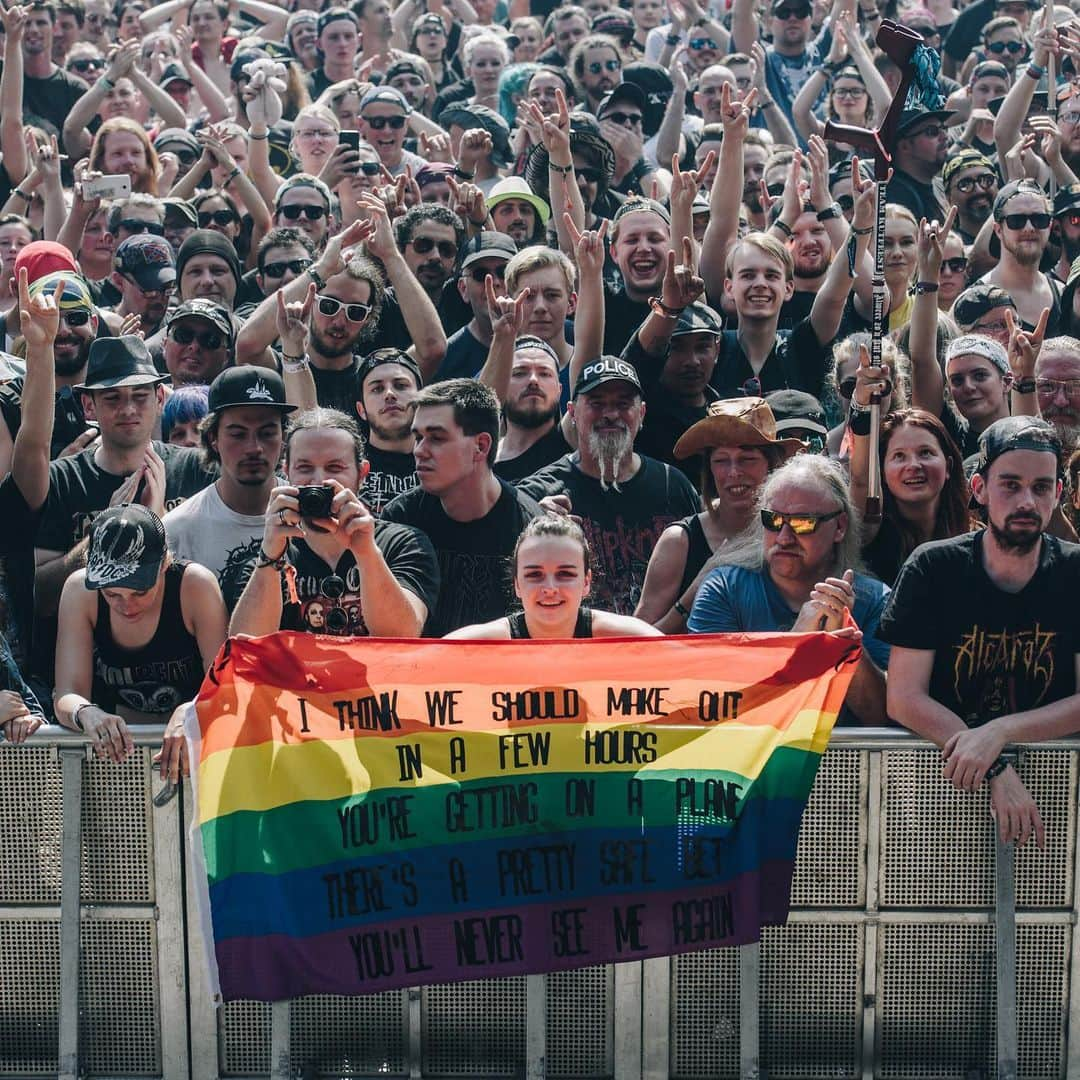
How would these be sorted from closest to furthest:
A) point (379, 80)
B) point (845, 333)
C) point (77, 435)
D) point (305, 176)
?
1. point (77, 435)
2. point (845, 333)
3. point (305, 176)
4. point (379, 80)

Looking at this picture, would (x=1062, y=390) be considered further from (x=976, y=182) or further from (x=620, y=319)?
(x=976, y=182)

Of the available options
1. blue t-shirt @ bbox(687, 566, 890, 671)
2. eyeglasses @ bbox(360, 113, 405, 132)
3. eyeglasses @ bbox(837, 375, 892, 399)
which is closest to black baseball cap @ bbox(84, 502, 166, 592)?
blue t-shirt @ bbox(687, 566, 890, 671)

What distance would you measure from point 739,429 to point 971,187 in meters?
4.52

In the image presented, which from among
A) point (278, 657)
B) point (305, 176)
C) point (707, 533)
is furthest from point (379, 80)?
point (278, 657)

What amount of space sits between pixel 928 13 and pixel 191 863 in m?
11.8

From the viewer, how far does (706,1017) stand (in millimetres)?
5848

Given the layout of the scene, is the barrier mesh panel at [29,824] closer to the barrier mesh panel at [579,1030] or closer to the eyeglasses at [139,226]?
the barrier mesh panel at [579,1030]

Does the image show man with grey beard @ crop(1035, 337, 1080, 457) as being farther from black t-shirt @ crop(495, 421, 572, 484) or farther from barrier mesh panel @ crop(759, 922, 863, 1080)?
barrier mesh panel @ crop(759, 922, 863, 1080)

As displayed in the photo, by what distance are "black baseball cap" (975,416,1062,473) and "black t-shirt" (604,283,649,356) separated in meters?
3.37

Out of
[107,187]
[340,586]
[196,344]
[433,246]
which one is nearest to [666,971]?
[340,586]

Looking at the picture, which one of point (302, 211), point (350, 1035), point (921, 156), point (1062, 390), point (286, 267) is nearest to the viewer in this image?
point (350, 1035)

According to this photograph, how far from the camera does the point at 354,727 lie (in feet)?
19.1

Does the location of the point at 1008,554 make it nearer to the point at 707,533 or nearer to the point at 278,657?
the point at 707,533

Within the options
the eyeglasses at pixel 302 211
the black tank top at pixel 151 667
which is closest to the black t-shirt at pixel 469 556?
the black tank top at pixel 151 667
